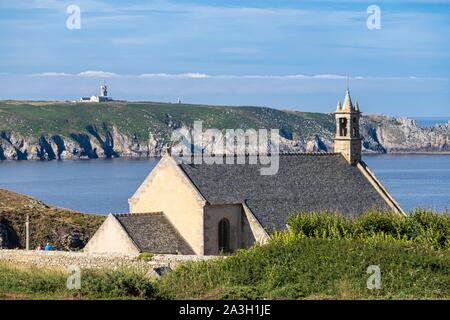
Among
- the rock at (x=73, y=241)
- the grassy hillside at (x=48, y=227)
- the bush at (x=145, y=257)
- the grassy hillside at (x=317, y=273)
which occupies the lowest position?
the rock at (x=73, y=241)

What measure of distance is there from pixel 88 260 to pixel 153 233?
582 cm

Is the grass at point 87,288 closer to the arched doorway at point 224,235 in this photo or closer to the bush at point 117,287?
the bush at point 117,287

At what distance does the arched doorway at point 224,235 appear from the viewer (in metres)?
43.0

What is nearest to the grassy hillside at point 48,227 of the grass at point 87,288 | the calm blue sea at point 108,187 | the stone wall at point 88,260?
the stone wall at point 88,260

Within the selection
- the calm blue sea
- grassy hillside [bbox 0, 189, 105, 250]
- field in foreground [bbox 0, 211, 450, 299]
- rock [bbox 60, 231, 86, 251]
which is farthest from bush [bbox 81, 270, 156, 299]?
the calm blue sea

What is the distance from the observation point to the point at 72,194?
138875 millimetres

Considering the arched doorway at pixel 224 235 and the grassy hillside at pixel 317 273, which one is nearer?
the grassy hillside at pixel 317 273

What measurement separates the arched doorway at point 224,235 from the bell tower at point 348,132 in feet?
36.3

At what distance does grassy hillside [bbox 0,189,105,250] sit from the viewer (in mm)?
51188

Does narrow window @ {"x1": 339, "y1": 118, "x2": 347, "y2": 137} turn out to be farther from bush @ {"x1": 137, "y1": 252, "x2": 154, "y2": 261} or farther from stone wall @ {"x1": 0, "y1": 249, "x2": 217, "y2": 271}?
Result: bush @ {"x1": 137, "y1": 252, "x2": 154, "y2": 261}
